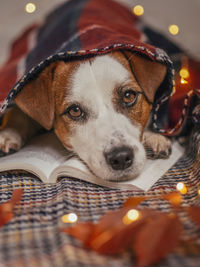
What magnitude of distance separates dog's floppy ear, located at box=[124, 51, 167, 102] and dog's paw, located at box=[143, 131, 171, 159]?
0.62 ft

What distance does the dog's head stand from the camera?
1.41m

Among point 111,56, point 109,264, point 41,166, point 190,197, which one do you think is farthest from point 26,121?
point 109,264

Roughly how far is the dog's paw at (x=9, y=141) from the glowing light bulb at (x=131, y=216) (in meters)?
0.80

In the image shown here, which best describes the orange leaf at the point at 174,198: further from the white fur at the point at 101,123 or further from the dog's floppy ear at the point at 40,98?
the dog's floppy ear at the point at 40,98

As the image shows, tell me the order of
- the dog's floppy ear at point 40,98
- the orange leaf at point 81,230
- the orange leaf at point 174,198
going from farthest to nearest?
the dog's floppy ear at point 40,98 < the orange leaf at point 174,198 < the orange leaf at point 81,230

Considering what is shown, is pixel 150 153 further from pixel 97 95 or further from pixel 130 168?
pixel 97 95

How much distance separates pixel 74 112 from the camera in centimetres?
154

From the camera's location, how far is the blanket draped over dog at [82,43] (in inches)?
59.9

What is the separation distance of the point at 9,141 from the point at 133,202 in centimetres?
76

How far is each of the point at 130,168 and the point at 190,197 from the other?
257 mm

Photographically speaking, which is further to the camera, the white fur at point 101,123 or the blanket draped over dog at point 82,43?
the blanket draped over dog at point 82,43

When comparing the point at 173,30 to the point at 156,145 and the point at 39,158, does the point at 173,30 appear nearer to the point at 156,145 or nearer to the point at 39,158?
the point at 156,145

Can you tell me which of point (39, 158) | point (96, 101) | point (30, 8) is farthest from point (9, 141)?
point (30, 8)

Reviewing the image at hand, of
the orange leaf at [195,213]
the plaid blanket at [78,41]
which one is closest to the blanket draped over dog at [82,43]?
the plaid blanket at [78,41]
